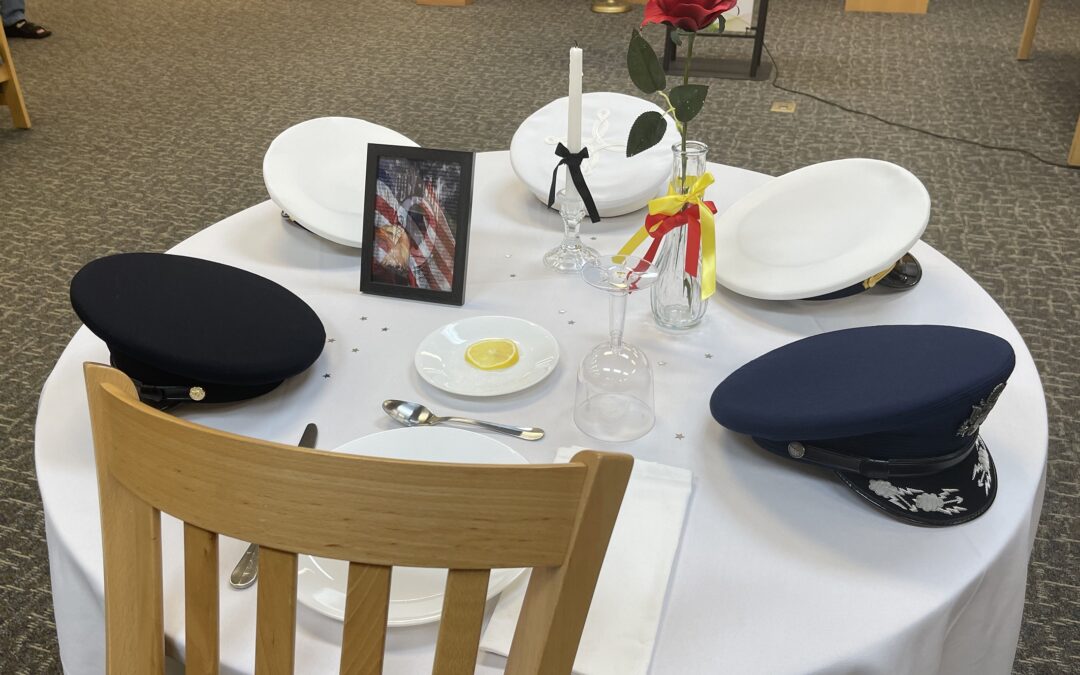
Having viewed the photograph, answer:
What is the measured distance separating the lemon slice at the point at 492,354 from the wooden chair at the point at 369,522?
0.50m

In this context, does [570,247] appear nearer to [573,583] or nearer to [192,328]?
[192,328]

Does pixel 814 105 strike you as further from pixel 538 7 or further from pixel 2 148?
pixel 2 148

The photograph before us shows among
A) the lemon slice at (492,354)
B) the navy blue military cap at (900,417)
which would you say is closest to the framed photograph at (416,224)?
the lemon slice at (492,354)

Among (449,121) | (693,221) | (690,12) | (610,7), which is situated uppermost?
(690,12)

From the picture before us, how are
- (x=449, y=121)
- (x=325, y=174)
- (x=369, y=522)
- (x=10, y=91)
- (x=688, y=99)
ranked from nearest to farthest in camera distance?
(x=369, y=522) → (x=688, y=99) → (x=325, y=174) → (x=10, y=91) → (x=449, y=121)

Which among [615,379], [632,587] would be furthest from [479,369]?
[632,587]

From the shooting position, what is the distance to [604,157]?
5.13 feet

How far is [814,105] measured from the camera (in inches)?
159

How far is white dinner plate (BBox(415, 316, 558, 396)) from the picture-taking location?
1144 mm

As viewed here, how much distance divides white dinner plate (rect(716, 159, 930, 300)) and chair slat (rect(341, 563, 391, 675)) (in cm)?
75

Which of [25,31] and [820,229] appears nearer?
[820,229]

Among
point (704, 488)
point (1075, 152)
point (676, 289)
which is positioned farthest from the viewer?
point (1075, 152)

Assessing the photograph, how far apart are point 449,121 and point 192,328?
117 inches

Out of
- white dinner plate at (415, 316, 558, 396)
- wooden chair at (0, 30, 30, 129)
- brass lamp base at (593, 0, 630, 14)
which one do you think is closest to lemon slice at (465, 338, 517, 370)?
white dinner plate at (415, 316, 558, 396)
